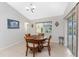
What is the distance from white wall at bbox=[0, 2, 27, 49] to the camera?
5.89 metres

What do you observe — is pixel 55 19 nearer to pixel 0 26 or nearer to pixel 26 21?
pixel 26 21

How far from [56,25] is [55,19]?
1.52ft

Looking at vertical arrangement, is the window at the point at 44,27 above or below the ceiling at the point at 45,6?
below

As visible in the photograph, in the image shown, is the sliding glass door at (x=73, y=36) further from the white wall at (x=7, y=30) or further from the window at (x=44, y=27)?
the window at (x=44, y=27)

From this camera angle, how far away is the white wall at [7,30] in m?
5.89

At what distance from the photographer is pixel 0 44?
5.77m

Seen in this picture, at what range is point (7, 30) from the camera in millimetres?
6465

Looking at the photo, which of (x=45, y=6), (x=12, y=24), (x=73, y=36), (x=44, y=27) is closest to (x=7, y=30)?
(x=12, y=24)

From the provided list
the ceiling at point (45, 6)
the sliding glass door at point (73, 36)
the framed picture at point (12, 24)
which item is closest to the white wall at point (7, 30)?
the framed picture at point (12, 24)

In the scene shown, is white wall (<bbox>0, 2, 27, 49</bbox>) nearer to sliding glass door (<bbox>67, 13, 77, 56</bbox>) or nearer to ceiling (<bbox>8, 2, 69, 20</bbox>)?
ceiling (<bbox>8, 2, 69, 20</bbox>)

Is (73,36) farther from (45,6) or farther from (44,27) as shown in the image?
(44,27)

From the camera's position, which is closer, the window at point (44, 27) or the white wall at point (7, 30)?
the white wall at point (7, 30)

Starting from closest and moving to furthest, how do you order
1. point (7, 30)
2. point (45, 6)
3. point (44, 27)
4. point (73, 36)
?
1. point (73, 36)
2. point (45, 6)
3. point (7, 30)
4. point (44, 27)

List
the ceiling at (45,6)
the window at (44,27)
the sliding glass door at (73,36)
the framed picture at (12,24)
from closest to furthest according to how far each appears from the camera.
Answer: the sliding glass door at (73,36), the ceiling at (45,6), the framed picture at (12,24), the window at (44,27)
